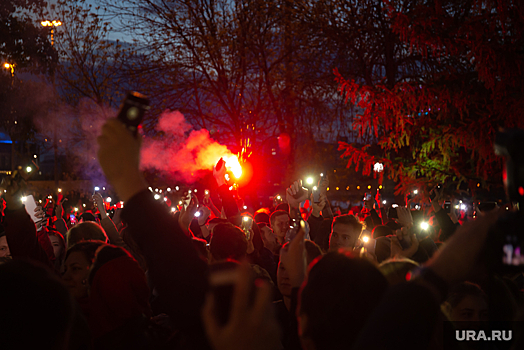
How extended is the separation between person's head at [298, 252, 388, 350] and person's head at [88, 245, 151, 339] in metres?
1.78

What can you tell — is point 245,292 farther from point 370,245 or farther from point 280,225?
point 280,225

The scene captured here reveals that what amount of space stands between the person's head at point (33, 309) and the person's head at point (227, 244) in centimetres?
196

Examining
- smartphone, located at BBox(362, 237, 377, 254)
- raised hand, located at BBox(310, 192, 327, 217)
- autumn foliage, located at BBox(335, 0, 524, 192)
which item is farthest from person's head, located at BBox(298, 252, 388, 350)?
autumn foliage, located at BBox(335, 0, 524, 192)

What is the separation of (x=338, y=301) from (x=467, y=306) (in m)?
1.90

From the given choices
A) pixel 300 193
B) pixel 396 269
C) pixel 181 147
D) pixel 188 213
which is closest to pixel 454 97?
pixel 300 193

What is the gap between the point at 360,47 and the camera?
1565 centimetres

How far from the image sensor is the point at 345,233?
5.33 m

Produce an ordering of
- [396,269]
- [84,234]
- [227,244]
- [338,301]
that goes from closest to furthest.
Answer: [338,301], [396,269], [227,244], [84,234]

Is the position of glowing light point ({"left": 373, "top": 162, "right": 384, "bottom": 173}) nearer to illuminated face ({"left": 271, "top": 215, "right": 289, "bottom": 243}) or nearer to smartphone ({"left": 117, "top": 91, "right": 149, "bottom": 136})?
illuminated face ({"left": 271, "top": 215, "right": 289, "bottom": 243})

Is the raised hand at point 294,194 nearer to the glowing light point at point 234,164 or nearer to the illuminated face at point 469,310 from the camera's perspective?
the illuminated face at point 469,310

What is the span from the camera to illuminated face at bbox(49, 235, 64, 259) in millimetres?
5721

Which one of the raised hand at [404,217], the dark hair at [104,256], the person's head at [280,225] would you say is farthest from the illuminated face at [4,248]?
the raised hand at [404,217]

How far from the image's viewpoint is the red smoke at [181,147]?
1800 centimetres

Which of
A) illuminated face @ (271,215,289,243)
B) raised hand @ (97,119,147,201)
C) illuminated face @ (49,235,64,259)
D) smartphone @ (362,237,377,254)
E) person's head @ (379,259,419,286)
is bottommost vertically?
smartphone @ (362,237,377,254)
